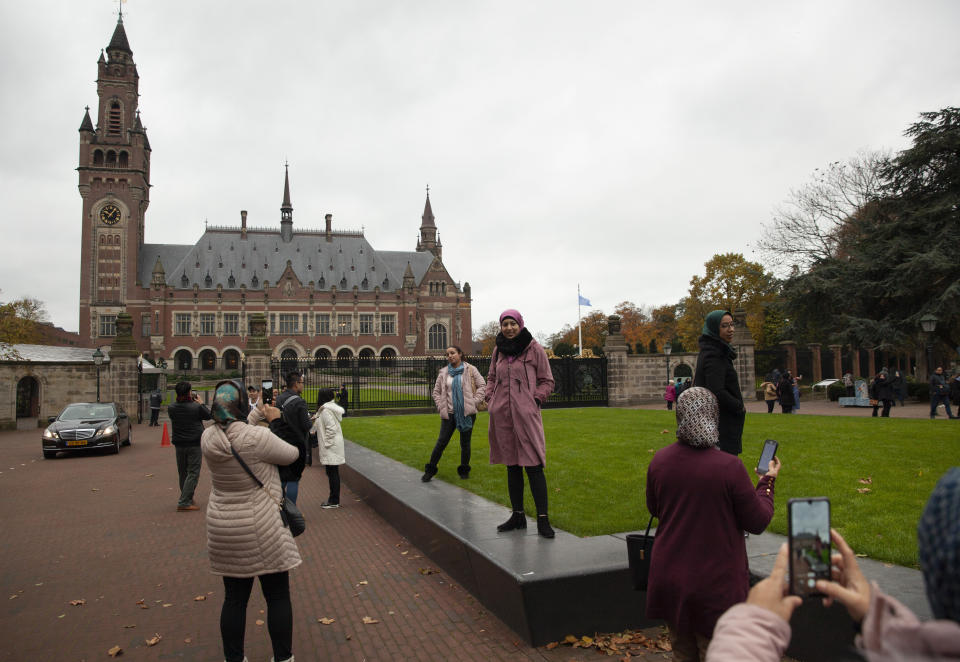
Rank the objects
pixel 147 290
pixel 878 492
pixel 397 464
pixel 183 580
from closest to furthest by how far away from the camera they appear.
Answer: pixel 183 580 → pixel 878 492 → pixel 397 464 → pixel 147 290

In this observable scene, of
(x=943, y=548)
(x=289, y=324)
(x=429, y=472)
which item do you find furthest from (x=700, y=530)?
(x=289, y=324)

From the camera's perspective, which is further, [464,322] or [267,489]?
[464,322]

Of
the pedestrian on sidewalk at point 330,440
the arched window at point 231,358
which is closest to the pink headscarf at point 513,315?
the pedestrian on sidewalk at point 330,440

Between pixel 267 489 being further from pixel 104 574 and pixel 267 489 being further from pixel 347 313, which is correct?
pixel 347 313

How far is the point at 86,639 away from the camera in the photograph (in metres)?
4.65

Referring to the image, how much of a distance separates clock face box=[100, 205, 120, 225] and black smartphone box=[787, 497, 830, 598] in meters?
75.5

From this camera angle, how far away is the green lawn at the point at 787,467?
18.6 feet

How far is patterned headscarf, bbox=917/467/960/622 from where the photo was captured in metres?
1.22

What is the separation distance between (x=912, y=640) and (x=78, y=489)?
12937 millimetres

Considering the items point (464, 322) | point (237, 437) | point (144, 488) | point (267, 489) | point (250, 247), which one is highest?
point (250, 247)

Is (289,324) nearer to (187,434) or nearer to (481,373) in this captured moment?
(481,373)

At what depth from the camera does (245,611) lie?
3770 millimetres

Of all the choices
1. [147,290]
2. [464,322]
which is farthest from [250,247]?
[464,322]

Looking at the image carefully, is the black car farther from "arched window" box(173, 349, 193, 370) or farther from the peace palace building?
"arched window" box(173, 349, 193, 370)
